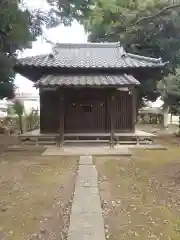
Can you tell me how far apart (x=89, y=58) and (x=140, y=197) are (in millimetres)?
11353

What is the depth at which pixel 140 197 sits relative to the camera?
266 inches

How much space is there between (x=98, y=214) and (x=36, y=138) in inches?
399

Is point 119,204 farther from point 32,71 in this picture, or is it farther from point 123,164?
point 32,71

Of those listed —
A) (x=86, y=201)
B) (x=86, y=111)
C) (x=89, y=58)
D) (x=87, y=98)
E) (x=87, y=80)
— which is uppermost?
(x=89, y=58)

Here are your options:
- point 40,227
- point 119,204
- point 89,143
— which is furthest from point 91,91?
point 40,227

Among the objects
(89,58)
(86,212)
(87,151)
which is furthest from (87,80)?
(86,212)

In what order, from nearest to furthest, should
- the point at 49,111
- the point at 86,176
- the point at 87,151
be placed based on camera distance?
the point at 86,176, the point at 87,151, the point at 49,111

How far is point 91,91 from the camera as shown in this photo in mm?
15898

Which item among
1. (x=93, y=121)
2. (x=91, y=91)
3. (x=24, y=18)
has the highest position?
(x=24, y=18)

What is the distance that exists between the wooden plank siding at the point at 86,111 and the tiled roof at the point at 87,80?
2.38 ft

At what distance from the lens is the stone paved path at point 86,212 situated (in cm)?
449

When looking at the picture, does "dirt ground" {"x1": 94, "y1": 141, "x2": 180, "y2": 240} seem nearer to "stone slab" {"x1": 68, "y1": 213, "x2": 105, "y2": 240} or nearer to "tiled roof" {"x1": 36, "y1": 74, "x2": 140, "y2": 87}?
"stone slab" {"x1": 68, "y1": 213, "x2": 105, "y2": 240}

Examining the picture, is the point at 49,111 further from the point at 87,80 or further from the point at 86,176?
the point at 86,176

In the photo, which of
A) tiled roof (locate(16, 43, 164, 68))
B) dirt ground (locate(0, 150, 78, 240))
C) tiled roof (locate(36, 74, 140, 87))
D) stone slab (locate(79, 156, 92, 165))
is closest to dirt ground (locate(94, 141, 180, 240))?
stone slab (locate(79, 156, 92, 165))
